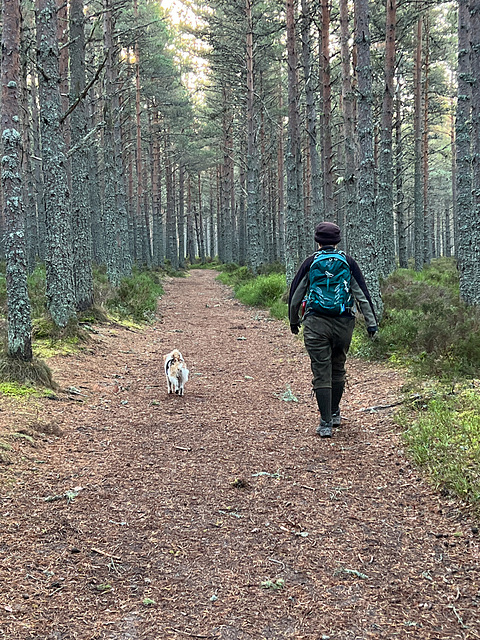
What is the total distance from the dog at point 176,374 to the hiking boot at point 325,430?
241 cm

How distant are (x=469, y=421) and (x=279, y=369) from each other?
4.30 metres

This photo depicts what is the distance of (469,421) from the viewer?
4.65 metres

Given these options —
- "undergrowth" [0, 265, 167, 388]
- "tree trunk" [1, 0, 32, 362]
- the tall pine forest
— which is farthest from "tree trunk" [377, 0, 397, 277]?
"tree trunk" [1, 0, 32, 362]

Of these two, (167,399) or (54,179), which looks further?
(54,179)

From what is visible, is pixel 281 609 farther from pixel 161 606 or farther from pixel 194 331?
pixel 194 331

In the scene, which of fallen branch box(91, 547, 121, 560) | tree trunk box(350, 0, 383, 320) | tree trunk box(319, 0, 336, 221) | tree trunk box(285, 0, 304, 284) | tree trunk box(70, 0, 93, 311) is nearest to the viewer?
fallen branch box(91, 547, 121, 560)

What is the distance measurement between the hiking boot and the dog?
2415 millimetres

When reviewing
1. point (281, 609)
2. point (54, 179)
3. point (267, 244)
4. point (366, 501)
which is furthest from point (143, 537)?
point (267, 244)

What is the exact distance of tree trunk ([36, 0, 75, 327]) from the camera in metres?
8.86

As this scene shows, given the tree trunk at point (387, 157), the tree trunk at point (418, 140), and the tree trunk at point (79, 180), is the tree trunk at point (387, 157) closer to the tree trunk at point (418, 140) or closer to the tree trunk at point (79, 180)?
the tree trunk at point (418, 140)

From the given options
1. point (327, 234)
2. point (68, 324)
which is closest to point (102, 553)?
point (327, 234)

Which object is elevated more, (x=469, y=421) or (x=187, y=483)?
(x=469, y=421)

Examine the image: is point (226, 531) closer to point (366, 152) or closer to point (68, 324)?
point (68, 324)

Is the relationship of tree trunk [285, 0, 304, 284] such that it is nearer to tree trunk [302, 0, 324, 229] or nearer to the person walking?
tree trunk [302, 0, 324, 229]
